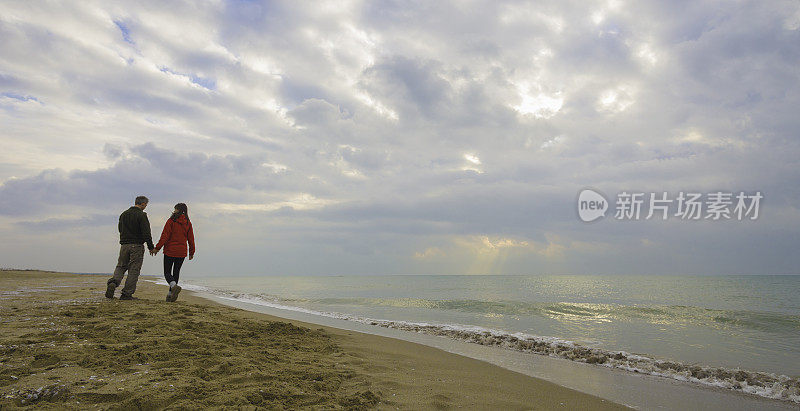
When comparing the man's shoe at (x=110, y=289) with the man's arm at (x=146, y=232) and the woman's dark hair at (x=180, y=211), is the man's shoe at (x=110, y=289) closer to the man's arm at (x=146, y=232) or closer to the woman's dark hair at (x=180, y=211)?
the man's arm at (x=146, y=232)

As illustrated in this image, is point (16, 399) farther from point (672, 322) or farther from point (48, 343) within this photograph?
point (672, 322)

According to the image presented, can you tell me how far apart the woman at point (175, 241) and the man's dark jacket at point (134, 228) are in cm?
34

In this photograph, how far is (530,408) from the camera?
151 inches

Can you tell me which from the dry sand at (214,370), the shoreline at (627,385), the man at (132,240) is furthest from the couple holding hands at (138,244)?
the shoreline at (627,385)

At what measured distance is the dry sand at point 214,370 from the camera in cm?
300

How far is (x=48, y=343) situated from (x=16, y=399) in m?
1.76

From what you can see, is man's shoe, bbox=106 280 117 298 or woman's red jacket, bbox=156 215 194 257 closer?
man's shoe, bbox=106 280 117 298

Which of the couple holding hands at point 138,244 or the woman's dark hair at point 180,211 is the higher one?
the woman's dark hair at point 180,211

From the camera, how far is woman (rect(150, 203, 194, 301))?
845cm

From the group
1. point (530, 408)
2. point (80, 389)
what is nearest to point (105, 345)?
point (80, 389)

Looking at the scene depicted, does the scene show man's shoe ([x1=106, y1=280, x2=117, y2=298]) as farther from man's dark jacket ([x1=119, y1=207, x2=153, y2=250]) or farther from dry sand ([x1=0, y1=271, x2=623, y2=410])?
dry sand ([x1=0, y1=271, x2=623, y2=410])

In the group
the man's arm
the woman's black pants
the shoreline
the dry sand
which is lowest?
the shoreline

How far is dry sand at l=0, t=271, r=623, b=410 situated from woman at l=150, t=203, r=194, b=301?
2.21m

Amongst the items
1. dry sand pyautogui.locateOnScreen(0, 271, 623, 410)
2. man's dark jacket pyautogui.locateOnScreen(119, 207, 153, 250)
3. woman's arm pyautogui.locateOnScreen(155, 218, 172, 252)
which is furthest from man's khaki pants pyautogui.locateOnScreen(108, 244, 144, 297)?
dry sand pyautogui.locateOnScreen(0, 271, 623, 410)
